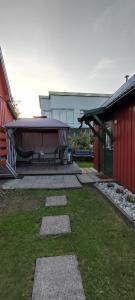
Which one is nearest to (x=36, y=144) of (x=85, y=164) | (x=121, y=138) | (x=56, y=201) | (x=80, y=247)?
(x=85, y=164)

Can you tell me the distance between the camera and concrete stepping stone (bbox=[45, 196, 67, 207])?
182 inches

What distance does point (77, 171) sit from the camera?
8.41 m

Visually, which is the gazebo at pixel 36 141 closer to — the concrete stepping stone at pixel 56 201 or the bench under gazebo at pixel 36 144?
the bench under gazebo at pixel 36 144

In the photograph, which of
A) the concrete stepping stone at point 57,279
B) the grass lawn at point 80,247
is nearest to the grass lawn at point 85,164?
the grass lawn at point 80,247

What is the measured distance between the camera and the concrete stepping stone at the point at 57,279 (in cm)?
192

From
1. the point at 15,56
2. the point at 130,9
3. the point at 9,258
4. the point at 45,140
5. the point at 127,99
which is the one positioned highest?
the point at 130,9

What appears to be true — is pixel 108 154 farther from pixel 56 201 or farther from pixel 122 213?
pixel 122 213

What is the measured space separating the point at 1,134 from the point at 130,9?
24.6 ft

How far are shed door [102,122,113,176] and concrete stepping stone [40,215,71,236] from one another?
394 cm

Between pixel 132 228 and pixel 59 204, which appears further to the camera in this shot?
pixel 59 204

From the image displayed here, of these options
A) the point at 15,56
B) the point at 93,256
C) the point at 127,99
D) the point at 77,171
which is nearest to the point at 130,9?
the point at 127,99

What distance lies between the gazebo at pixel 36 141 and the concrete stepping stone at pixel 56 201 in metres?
4.27

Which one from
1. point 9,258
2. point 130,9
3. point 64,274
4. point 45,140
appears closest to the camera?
point 64,274

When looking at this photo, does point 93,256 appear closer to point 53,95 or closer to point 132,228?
point 132,228
